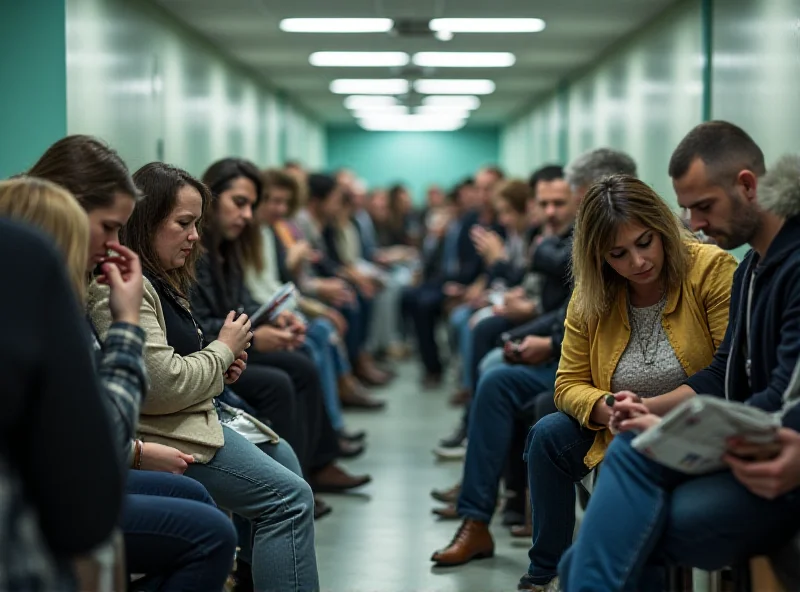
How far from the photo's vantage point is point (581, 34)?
282 inches

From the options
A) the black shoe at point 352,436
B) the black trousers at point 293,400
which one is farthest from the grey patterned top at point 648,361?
the black shoe at point 352,436

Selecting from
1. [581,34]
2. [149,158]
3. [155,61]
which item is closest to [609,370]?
[149,158]

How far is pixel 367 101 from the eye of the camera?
11.9 metres

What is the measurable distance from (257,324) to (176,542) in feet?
6.95

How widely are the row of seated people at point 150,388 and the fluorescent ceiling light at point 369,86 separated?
499cm

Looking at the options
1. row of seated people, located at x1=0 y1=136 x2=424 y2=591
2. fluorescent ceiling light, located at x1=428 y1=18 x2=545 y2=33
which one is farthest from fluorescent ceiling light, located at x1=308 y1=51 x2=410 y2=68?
row of seated people, located at x1=0 y1=136 x2=424 y2=591

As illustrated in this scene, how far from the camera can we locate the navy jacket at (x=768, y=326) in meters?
2.44

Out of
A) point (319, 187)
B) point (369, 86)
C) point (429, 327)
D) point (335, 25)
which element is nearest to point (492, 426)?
point (335, 25)

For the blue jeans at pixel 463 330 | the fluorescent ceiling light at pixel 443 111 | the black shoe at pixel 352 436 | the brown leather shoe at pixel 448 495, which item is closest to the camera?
the brown leather shoe at pixel 448 495

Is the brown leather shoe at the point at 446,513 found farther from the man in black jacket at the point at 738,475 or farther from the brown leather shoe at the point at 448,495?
the man in black jacket at the point at 738,475

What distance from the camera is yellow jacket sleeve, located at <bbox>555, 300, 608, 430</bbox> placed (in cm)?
313

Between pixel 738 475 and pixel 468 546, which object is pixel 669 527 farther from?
pixel 468 546

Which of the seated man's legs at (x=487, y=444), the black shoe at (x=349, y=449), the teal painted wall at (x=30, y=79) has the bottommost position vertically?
the black shoe at (x=349, y=449)

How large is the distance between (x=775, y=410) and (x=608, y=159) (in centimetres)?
200
